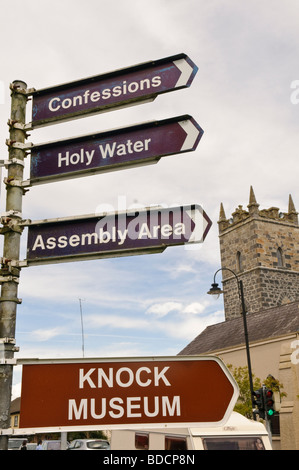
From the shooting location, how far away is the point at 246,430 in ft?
34.7

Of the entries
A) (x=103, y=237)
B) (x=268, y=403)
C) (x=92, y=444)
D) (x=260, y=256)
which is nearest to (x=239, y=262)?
(x=260, y=256)

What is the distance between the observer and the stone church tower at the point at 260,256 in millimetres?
44625

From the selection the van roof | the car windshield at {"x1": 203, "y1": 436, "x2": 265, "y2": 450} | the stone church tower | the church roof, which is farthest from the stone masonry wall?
the car windshield at {"x1": 203, "y1": 436, "x2": 265, "y2": 450}

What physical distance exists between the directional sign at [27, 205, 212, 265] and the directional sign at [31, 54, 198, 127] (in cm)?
116

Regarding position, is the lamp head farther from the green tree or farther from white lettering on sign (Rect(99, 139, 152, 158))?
white lettering on sign (Rect(99, 139, 152, 158))

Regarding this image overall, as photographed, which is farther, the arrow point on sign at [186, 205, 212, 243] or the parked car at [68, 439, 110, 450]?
the parked car at [68, 439, 110, 450]

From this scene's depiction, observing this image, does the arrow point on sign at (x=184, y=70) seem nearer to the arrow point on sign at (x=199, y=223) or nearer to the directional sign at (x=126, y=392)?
the arrow point on sign at (x=199, y=223)

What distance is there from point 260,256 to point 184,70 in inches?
1661

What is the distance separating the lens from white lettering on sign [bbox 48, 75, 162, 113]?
4680 millimetres

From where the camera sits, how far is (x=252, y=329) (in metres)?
34.0
